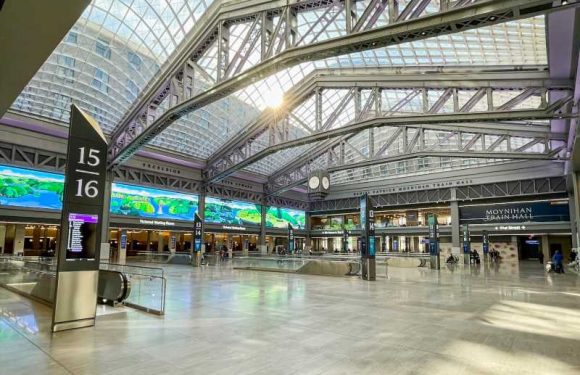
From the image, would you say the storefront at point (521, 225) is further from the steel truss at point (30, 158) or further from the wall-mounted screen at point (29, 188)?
the steel truss at point (30, 158)

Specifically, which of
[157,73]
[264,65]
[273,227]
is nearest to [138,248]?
[273,227]

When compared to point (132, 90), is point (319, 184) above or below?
below

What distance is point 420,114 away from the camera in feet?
66.3

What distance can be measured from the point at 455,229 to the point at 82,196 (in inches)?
1644

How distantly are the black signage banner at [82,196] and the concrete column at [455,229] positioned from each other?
133 feet

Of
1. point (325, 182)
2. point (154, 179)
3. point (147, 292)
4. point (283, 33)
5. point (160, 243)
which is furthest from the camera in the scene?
point (160, 243)

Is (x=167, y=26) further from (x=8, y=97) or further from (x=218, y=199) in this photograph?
(x=218, y=199)

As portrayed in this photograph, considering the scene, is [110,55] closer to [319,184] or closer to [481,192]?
[319,184]

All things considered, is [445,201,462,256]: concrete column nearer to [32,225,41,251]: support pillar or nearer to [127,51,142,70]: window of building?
[127,51,142,70]: window of building

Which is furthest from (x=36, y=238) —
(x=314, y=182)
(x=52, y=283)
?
(x=52, y=283)

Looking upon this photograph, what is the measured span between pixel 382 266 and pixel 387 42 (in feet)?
49.3

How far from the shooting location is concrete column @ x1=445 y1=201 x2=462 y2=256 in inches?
1630

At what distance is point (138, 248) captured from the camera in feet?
141

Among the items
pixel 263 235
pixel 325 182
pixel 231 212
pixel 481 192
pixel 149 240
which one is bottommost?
pixel 149 240
